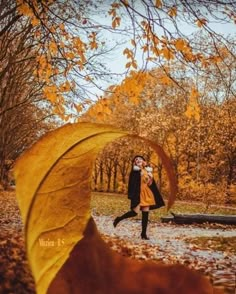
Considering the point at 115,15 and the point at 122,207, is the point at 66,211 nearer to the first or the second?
the point at 115,15

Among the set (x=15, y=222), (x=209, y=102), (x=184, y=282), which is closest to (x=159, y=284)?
(x=184, y=282)

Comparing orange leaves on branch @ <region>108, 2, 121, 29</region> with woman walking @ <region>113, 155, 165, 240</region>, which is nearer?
orange leaves on branch @ <region>108, 2, 121, 29</region>

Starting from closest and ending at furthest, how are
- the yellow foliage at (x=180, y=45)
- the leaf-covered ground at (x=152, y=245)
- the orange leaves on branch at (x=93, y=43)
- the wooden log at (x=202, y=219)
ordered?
the leaf-covered ground at (x=152, y=245) → the yellow foliage at (x=180, y=45) → the orange leaves on branch at (x=93, y=43) → the wooden log at (x=202, y=219)

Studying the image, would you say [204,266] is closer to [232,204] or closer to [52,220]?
[52,220]

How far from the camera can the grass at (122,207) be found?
6.52 metres

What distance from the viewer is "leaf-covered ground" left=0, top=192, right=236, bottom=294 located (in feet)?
8.47

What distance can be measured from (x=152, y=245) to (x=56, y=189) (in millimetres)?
4728

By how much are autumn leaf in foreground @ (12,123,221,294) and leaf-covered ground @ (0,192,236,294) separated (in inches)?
67.2

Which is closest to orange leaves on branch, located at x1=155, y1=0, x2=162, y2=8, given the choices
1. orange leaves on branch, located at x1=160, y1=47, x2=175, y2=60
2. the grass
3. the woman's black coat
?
orange leaves on branch, located at x1=160, y1=47, x2=175, y2=60

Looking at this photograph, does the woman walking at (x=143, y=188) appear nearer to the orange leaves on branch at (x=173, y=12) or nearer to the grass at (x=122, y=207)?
the orange leaves on branch at (x=173, y=12)

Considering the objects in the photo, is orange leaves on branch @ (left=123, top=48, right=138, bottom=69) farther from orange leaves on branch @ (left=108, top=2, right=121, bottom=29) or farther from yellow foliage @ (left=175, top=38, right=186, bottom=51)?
yellow foliage @ (left=175, top=38, right=186, bottom=51)

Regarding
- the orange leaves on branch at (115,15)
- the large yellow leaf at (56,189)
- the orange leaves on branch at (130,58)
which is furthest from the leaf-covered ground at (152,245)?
the orange leaves on branch at (115,15)

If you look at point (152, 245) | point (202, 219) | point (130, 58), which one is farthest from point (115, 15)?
point (202, 219)

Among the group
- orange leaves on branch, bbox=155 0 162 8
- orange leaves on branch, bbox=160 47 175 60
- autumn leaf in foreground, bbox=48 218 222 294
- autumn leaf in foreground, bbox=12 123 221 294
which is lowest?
autumn leaf in foreground, bbox=48 218 222 294
